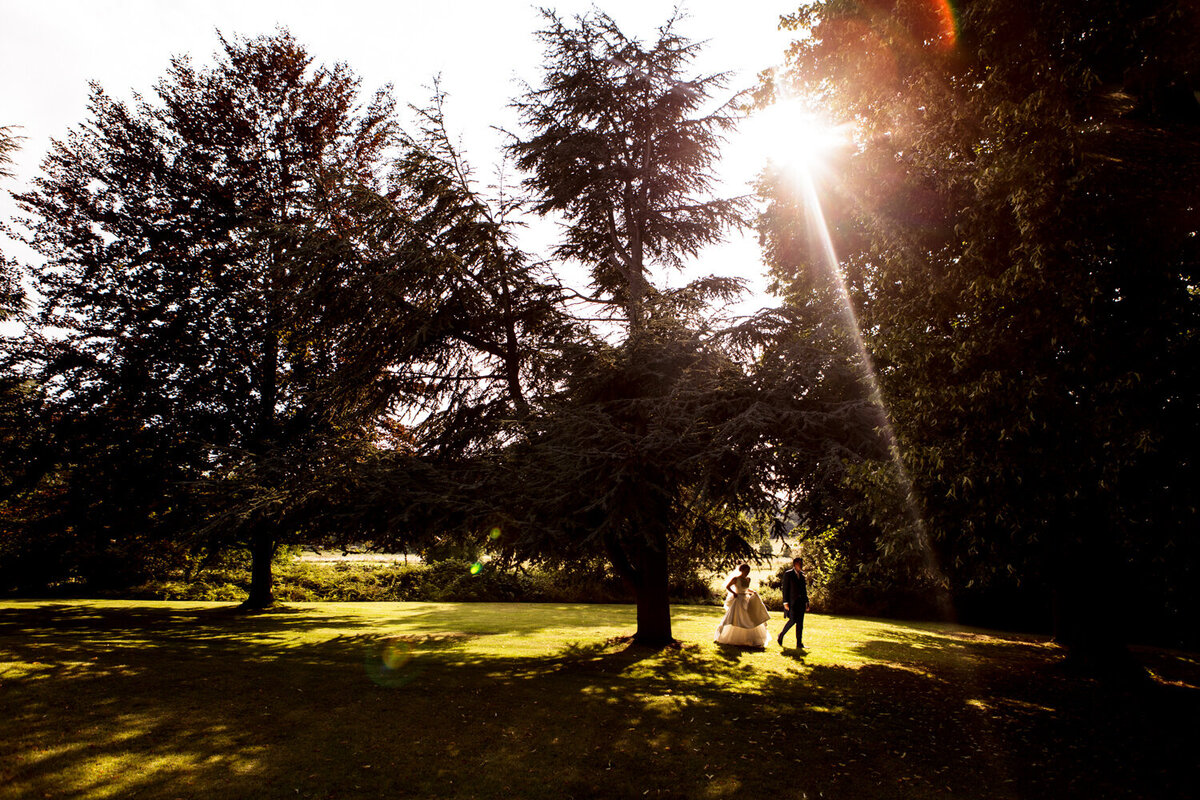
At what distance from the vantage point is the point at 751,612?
13219mm

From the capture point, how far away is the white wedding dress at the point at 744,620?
13000mm

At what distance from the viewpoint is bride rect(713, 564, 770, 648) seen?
1299cm

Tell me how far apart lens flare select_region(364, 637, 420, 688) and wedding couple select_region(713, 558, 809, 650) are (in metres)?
6.79

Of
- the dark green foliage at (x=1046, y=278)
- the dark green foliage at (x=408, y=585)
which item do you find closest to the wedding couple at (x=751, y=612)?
the dark green foliage at (x=1046, y=278)

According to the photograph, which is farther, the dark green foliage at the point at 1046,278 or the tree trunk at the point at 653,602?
the tree trunk at the point at 653,602

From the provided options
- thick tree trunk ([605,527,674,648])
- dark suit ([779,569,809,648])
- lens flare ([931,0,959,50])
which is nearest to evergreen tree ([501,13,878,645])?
thick tree trunk ([605,527,674,648])

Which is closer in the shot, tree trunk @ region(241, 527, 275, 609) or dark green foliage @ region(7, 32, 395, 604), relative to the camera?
dark green foliage @ region(7, 32, 395, 604)

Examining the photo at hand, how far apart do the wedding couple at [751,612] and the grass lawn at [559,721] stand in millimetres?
548

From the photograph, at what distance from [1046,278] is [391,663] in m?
11.1

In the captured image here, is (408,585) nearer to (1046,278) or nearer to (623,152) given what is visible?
(623,152)

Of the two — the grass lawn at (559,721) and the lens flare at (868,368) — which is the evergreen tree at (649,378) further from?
the grass lawn at (559,721)

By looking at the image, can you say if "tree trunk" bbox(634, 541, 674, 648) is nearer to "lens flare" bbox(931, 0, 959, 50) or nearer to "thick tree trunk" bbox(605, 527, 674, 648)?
"thick tree trunk" bbox(605, 527, 674, 648)

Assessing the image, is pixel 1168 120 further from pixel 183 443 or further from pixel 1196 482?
pixel 183 443

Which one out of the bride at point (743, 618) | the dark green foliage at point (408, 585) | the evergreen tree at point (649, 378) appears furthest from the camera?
the dark green foliage at point (408, 585)
